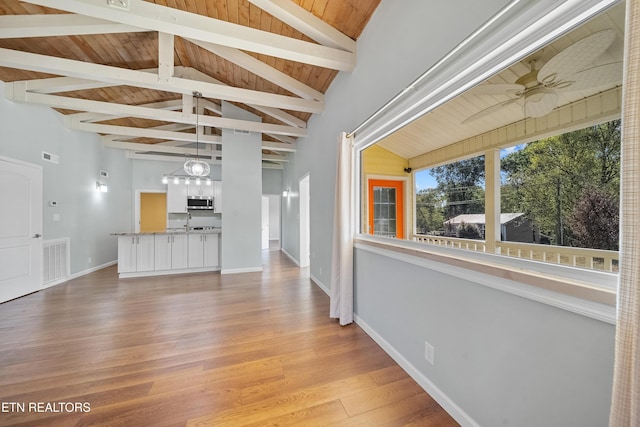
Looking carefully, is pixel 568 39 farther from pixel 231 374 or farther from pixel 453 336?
pixel 231 374

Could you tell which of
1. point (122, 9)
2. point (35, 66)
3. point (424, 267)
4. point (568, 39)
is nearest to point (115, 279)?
point (35, 66)

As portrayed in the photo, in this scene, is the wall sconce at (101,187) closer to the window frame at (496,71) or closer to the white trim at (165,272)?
the white trim at (165,272)

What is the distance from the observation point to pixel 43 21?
2561 mm

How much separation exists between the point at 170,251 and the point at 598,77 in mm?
6171

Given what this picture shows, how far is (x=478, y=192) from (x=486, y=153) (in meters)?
0.24

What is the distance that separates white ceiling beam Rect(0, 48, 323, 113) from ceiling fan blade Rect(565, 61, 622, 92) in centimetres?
324

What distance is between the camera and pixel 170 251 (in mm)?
5066

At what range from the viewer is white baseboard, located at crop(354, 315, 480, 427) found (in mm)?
1405

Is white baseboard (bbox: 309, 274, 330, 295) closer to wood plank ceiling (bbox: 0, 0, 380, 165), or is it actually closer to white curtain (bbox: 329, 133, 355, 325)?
white curtain (bbox: 329, 133, 355, 325)

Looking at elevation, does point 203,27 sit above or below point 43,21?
below

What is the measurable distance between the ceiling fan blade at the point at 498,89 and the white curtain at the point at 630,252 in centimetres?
55

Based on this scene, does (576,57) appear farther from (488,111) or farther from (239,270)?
(239,270)

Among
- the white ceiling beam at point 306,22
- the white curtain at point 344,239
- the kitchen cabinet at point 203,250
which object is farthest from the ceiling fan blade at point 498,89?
the kitchen cabinet at point 203,250

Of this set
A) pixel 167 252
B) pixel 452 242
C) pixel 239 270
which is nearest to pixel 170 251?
pixel 167 252
